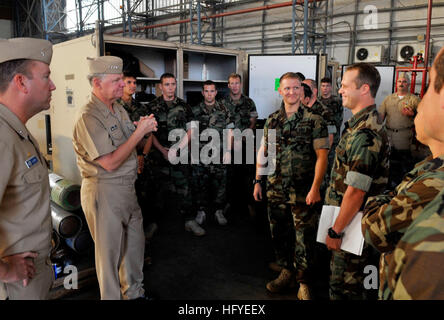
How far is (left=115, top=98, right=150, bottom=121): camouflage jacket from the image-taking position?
3.48 metres

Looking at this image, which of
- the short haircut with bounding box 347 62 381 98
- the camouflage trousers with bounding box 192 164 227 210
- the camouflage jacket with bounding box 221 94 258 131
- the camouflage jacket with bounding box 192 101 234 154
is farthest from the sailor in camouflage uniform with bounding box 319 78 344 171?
the short haircut with bounding box 347 62 381 98

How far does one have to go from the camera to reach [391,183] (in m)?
4.49

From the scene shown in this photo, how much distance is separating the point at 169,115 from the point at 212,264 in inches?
64.7

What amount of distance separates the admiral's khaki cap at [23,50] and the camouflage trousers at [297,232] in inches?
71.6

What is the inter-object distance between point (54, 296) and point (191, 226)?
1.60 m

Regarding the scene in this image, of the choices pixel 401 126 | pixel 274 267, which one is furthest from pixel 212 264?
pixel 401 126

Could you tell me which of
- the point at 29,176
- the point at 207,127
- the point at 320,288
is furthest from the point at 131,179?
the point at 207,127

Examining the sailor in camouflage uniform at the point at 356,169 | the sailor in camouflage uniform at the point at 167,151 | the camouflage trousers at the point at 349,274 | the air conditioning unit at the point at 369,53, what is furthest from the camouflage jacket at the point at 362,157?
the air conditioning unit at the point at 369,53

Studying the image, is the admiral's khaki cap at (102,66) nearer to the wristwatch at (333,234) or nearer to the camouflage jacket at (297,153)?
the camouflage jacket at (297,153)

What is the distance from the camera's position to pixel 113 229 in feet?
6.74

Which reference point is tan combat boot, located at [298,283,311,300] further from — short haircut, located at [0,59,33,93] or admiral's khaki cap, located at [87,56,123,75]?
short haircut, located at [0,59,33,93]

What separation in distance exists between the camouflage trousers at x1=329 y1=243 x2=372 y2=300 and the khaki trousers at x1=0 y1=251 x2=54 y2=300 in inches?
58.5

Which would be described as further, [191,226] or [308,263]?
[191,226]

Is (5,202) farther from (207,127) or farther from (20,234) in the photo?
(207,127)
